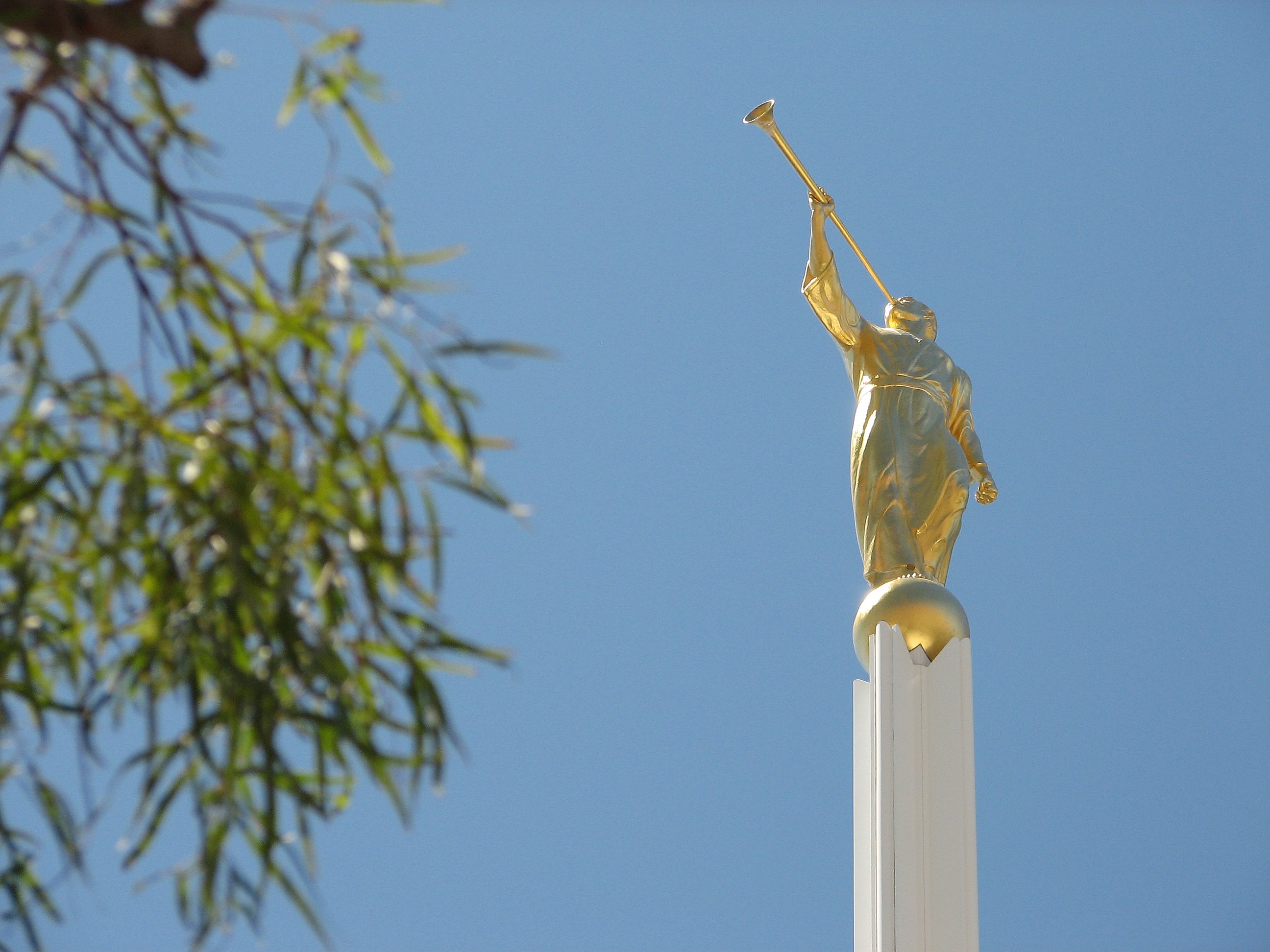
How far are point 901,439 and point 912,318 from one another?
48cm

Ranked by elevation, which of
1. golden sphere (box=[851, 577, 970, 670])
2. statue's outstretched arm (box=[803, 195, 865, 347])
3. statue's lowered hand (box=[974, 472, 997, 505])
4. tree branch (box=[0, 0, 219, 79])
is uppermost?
statue's outstretched arm (box=[803, 195, 865, 347])

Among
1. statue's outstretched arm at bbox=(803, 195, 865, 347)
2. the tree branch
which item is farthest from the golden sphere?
the tree branch

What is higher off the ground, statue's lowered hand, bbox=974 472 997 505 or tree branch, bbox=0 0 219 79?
statue's lowered hand, bbox=974 472 997 505

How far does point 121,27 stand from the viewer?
1758 millimetres

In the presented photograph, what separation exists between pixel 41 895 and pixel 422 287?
0.91 metres

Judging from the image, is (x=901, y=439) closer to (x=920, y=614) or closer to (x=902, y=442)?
(x=902, y=442)

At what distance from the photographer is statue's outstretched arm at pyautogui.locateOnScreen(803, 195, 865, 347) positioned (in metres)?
4.43

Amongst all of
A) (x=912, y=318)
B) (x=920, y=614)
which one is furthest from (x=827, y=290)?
(x=920, y=614)

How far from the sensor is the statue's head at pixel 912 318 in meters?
4.77

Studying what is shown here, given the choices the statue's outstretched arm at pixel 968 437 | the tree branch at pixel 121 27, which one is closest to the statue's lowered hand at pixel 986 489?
the statue's outstretched arm at pixel 968 437

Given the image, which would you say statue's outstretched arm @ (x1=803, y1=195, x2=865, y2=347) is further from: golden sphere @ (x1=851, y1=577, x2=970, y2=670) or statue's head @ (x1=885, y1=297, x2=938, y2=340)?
golden sphere @ (x1=851, y1=577, x2=970, y2=670)

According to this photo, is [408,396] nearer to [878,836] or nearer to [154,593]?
[154,593]

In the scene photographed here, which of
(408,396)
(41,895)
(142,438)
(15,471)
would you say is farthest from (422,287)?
(41,895)

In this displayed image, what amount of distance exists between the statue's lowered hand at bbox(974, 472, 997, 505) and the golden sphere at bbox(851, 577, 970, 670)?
444mm
